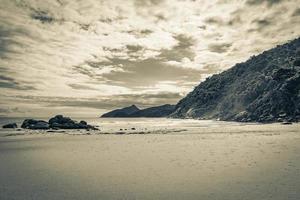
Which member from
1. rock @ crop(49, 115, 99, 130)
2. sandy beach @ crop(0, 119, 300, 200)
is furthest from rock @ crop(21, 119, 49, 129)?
sandy beach @ crop(0, 119, 300, 200)

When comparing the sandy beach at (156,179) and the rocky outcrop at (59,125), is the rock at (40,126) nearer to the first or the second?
the rocky outcrop at (59,125)

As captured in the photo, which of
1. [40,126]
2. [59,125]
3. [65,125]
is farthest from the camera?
[65,125]

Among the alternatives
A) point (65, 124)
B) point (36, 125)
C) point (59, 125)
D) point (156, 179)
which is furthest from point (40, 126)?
point (156, 179)

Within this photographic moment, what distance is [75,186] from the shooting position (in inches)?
772

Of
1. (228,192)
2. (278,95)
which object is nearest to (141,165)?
(228,192)

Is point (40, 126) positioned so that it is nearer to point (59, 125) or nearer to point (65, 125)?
point (59, 125)

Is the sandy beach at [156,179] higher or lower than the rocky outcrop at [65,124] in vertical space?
lower

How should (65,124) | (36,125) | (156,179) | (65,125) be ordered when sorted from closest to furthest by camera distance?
(156,179), (36,125), (65,125), (65,124)

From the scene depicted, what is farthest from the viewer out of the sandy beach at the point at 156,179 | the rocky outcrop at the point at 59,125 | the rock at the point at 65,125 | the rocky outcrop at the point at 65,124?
the rocky outcrop at the point at 65,124

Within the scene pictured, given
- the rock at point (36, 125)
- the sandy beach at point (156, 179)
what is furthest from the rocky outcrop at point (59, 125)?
the sandy beach at point (156, 179)

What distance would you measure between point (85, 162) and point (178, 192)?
15.2 metres

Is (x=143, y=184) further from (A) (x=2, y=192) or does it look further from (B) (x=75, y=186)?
(A) (x=2, y=192)

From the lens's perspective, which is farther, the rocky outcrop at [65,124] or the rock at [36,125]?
the rocky outcrop at [65,124]

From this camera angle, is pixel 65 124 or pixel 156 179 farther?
pixel 65 124
